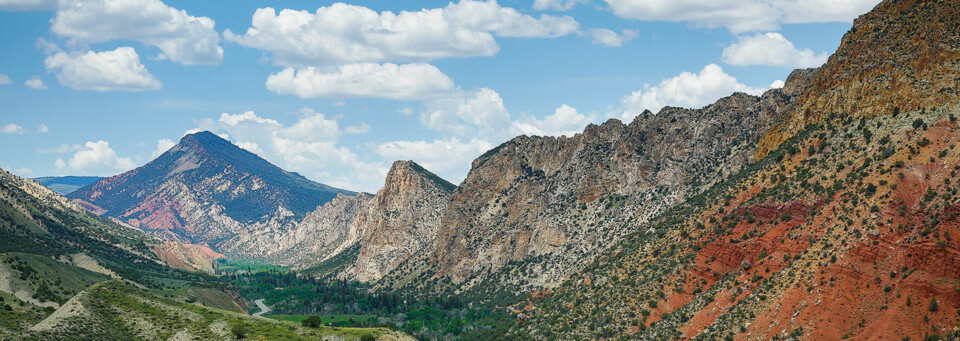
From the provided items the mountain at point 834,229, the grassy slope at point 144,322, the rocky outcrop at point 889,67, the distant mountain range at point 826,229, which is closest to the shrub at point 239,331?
the grassy slope at point 144,322

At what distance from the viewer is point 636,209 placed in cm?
18512

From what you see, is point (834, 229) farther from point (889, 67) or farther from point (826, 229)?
point (889, 67)

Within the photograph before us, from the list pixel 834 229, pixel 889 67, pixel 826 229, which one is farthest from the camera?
pixel 889 67

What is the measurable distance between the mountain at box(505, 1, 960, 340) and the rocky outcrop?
227mm

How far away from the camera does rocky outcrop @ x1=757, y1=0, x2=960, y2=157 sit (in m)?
109

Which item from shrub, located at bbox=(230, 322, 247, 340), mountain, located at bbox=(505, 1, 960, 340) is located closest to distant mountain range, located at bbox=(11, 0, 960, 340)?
mountain, located at bbox=(505, 1, 960, 340)

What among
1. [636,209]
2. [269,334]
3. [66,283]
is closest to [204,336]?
[269,334]

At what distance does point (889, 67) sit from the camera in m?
117

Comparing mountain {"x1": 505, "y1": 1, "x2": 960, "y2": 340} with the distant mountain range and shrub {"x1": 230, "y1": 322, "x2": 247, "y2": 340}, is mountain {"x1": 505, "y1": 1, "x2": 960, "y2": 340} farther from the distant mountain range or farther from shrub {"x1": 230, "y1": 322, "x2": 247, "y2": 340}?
shrub {"x1": 230, "y1": 322, "x2": 247, "y2": 340}

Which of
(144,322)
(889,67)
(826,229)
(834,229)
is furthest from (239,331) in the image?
(889,67)

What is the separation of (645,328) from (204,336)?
64253mm

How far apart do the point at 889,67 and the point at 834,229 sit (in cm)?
3212

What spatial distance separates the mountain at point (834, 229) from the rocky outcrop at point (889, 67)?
0.75 ft

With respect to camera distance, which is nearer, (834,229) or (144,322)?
(834,229)
